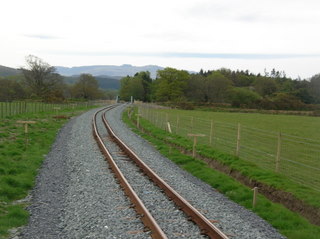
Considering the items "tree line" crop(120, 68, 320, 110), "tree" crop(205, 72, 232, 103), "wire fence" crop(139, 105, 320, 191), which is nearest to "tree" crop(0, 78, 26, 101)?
"tree line" crop(120, 68, 320, 110)

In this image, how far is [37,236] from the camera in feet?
24.3

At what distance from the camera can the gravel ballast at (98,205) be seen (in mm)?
7727

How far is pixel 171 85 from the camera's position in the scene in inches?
4392

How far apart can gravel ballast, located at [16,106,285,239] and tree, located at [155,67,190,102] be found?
9370cm

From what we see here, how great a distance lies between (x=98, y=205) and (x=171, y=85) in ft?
338

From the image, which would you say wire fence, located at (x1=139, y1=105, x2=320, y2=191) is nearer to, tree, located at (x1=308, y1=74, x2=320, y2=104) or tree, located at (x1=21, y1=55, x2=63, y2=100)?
tree, located at (x1=21, y1=55, x2=63, y2=100)

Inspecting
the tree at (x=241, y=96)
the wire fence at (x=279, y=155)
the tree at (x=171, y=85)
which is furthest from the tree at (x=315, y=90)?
the wire fence at (x=279, y=155)

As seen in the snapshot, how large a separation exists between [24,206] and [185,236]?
14.7 feet

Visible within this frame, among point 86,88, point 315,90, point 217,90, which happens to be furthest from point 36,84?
point 315,90

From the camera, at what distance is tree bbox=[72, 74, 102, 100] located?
10827 cm

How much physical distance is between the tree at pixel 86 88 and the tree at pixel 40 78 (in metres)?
→ 18.4

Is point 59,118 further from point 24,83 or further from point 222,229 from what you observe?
point 24,83

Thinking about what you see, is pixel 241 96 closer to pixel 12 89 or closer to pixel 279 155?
pixel 12 89

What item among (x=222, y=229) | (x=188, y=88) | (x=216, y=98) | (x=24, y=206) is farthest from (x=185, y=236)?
(x=188, y=88)
